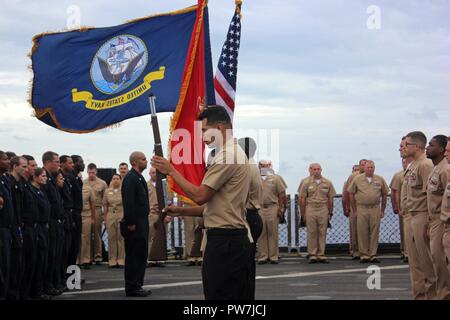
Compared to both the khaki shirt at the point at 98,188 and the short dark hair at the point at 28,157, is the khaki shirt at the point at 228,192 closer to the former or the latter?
the short dark hair at the point at 28,157

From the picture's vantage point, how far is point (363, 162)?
2095 cm

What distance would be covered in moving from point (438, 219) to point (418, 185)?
0.79 metres

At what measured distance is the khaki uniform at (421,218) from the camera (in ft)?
39.7

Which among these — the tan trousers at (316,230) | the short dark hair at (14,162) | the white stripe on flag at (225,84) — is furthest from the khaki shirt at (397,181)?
the short dark hair at (14,162)

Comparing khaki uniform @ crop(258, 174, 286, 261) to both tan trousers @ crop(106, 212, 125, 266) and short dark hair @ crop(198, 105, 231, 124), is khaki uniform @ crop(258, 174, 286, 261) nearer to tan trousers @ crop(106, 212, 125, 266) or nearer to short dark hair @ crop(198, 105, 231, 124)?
tan trousers @ crop(106, 212, 125, 266)

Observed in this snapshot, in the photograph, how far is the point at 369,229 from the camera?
67.4ft

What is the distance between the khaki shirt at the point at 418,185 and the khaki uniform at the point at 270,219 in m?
8.41

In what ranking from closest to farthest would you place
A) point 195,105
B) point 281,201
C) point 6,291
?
point 195,105
point 6,291
point 281,201

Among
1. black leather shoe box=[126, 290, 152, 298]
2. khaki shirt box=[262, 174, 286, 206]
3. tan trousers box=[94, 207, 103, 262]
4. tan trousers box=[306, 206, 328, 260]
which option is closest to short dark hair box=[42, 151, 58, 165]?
black leather shoe box=[126, 290, 152, 298]

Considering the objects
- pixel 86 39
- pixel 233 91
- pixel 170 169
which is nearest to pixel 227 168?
pixel 170 169

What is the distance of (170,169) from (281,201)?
13491mm

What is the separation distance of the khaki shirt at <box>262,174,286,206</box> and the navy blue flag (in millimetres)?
7868

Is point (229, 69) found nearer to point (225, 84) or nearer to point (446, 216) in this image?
point (225, 84)
